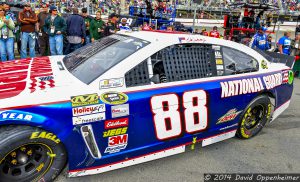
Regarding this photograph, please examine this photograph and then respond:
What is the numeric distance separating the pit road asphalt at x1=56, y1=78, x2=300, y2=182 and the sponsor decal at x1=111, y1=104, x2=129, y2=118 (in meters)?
0.75

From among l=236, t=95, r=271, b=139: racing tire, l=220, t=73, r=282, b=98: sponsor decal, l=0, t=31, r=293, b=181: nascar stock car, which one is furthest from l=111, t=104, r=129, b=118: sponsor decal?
l=236, t=95, r=271, b=139: racing tire

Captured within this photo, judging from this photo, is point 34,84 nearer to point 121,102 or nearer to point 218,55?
point 121,102

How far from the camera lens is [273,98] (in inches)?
153

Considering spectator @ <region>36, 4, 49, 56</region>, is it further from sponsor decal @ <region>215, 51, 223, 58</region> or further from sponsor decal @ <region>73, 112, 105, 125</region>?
sponsor decal @ <region>73, 112, 105, 125</region>

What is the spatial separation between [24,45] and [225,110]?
214 inches

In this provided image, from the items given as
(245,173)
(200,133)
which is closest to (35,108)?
(200,133)

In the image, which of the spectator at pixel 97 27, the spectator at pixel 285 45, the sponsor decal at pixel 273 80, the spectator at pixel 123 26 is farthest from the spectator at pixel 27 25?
the spectator at pixel 285 45

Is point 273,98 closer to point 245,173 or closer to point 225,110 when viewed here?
point 225,110

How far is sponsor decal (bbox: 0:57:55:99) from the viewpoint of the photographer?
90.8 inches

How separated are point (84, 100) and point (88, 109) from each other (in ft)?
0.30

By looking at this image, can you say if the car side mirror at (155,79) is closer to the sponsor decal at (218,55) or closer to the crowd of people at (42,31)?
the sponsor decal at (218,55)

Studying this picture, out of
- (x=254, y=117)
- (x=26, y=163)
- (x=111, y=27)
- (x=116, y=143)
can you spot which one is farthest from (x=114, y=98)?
(x=111, y=27)

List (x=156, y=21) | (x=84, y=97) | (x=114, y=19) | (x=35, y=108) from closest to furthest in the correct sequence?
(x=35, y=108) → (x=84, y=97) → (x=114, y=19) → (x=156, y=21)

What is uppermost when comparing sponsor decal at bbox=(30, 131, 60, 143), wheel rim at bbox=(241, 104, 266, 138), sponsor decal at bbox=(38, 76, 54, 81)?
sponsor decal at bbox=(38, 76, 54, 81)
